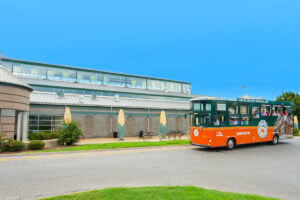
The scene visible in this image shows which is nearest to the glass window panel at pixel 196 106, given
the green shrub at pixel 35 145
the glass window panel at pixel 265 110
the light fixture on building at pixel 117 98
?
the glass window panel at pixel 265 110

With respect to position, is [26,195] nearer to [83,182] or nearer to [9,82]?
[83,182]

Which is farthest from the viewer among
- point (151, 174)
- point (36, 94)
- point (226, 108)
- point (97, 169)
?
point (36, 94)

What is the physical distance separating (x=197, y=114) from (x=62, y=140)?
1101 centimetres

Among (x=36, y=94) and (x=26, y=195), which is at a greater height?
(x=36, y=94)

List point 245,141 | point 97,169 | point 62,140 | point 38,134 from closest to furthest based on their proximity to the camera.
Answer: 1. point 97,169
2. point 245,141
3. point 62,140
4. point 38,134

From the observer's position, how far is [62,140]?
16.3 m

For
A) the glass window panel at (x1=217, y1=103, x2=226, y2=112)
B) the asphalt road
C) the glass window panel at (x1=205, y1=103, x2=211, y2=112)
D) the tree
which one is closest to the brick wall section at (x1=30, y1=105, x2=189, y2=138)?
the asphalt road

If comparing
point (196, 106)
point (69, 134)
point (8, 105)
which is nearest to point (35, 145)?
point (69, 134)

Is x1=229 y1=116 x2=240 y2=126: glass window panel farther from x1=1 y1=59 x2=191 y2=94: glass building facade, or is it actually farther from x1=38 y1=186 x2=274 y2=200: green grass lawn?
x1=1 y1=59 x2=191 y2=94: glass building facade

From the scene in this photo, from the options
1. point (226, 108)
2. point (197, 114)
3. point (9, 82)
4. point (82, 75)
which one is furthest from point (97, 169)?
point (82, 75)

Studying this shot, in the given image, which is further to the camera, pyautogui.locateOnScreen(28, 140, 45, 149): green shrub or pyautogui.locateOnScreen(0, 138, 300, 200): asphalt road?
pyautogui.locateOnScreen(28, 140, 45, 149): green shrub

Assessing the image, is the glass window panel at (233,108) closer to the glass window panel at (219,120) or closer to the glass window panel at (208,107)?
the glass window panel at (219,120)

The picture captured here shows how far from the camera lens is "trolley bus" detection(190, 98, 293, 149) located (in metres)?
13.7

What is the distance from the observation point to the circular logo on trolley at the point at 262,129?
16108 mm
